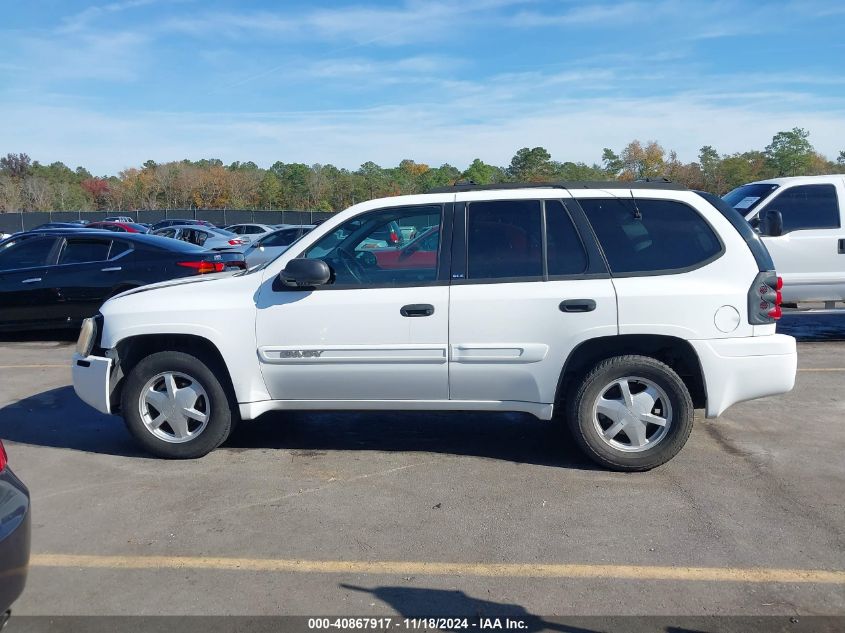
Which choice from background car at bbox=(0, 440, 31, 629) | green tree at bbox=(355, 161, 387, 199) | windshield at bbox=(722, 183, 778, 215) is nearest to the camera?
background car at bbox=(0, 440, 31, 629)

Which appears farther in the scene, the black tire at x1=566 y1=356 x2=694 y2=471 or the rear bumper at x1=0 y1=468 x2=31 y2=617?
the black tire at x1=566 y1=356 x2=694 y2=471

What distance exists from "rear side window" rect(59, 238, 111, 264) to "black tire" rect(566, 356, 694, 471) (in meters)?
7.77

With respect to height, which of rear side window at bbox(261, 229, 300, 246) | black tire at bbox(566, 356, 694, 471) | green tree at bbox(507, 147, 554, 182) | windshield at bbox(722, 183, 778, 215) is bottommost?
black tire at bbox(566, 356, 694, 471)

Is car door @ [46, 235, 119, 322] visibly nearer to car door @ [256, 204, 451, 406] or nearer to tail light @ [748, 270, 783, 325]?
car door @ [256, 204, 451, 406]

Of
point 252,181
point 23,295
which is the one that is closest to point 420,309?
point 23,295

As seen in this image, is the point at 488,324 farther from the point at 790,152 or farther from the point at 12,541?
the point at 790,152

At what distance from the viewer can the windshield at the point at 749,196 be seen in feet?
33.9

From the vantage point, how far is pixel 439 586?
389 centimetres

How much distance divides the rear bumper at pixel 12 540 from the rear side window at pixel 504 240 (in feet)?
9.94

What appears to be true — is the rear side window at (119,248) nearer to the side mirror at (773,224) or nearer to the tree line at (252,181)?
the side mirror at (773,224)

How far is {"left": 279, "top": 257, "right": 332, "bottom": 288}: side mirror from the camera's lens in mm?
5320

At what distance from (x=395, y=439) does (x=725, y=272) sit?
8.78ft

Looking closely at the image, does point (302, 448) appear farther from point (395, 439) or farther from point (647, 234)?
point (647, 234)

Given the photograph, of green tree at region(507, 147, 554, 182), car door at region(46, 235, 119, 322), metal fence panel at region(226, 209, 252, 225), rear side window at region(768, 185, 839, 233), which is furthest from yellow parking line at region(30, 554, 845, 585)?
metal fence panel at region(226, 209, 252, 225)
